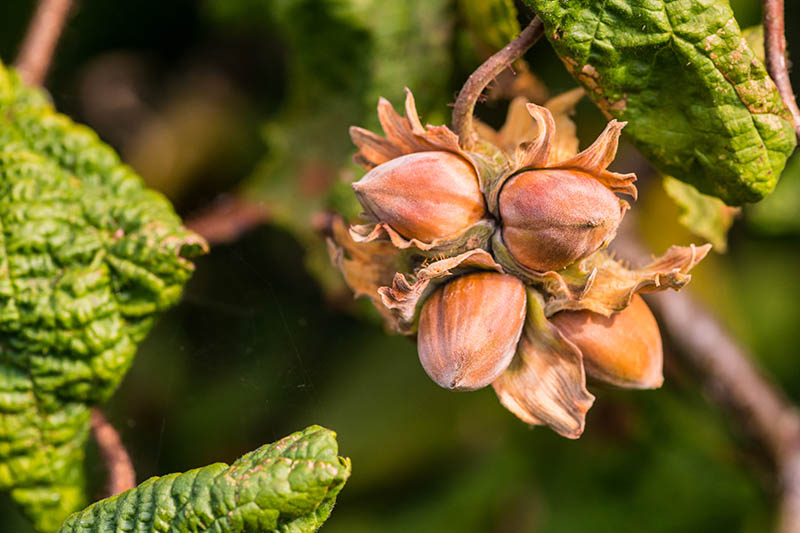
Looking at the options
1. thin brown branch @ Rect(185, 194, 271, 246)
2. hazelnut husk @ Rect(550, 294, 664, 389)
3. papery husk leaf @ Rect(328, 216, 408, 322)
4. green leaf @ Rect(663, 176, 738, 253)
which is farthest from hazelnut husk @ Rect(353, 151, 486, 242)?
thin brown branch @ Rect(185, 194, 271, 246)

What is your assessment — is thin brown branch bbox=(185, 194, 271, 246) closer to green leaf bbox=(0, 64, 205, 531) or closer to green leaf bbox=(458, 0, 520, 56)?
green leaf bbox=(0, 64, 205, 531)

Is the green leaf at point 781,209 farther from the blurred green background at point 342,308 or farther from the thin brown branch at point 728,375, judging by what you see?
the thin brown branch at point 728,375

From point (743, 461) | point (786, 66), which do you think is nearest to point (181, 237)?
point (786, 66)

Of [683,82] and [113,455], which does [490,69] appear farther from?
[113,455]

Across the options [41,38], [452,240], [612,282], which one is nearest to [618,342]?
[612,282]

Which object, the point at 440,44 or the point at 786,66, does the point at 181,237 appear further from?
the point at 786,66

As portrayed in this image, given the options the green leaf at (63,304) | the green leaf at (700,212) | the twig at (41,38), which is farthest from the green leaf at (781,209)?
the twig at (41,38)
